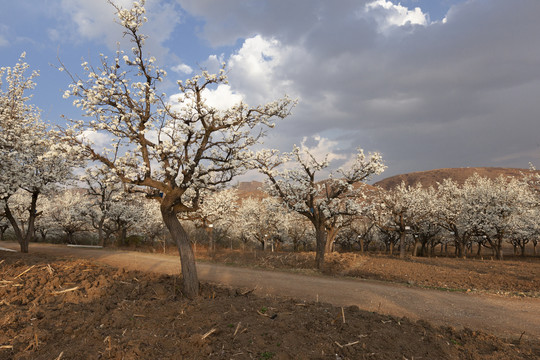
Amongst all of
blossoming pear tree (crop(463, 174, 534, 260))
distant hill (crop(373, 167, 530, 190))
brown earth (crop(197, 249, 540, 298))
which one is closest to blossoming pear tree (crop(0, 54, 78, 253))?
brown earth (crop(197, 249, 540, 298))

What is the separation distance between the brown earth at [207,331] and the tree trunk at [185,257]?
0.44 meters

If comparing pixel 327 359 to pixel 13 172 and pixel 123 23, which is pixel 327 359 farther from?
pixel 13 172

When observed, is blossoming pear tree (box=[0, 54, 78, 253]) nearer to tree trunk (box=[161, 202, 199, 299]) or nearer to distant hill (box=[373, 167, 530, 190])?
tree trunk (box=[161, 202, 199, 299])

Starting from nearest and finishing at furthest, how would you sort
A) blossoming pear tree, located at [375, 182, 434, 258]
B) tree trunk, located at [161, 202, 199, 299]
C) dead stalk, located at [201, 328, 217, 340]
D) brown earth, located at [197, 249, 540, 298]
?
1. dead stalk, located at [201, 328, 217, 340]
2. tree trunk, located at [161, 202, 199, 299]
3. brown earth, located at [197, 249, 540, 298]
4. blossoming pear tree, located at [375, 182, 434, 258]

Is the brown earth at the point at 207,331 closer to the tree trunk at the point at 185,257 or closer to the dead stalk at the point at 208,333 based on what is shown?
the dead stalk at the point at 208,333

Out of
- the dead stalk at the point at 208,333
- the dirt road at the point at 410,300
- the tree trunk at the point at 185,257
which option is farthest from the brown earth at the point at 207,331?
the dirt road at the point at 410,300

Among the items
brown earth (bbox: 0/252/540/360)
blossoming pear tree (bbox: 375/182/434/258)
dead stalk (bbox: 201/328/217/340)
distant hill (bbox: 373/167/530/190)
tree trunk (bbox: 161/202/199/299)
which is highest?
distant hill (bbox: 373/167/530/190)

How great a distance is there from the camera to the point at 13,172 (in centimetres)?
1769

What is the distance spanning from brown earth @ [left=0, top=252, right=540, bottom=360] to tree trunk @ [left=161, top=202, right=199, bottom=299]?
0.44 metres

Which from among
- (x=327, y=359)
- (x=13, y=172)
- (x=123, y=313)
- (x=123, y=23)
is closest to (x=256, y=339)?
(x=327, y=359)

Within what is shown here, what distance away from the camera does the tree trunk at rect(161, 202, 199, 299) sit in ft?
32.1

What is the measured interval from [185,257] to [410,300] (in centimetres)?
904

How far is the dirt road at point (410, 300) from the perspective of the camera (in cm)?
969

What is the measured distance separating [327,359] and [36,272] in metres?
11.7
